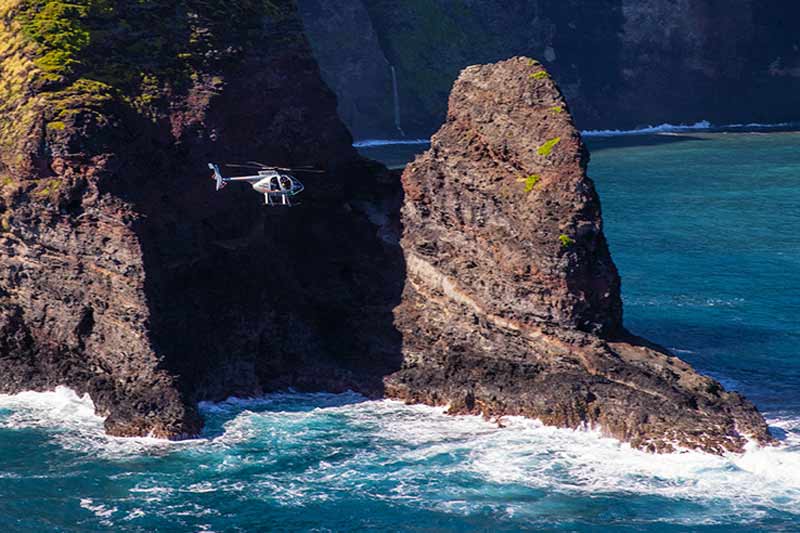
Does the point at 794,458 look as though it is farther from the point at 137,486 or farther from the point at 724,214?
the point at 724,214

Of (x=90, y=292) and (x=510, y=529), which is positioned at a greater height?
(x=90, y=292)

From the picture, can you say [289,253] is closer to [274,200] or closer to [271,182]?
[274,200]

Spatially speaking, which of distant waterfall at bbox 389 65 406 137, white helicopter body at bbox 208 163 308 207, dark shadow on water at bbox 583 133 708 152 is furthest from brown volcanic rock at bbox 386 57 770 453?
distant waterfall at bbox 389 65 406 137

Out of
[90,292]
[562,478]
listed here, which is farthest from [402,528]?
[90,292]

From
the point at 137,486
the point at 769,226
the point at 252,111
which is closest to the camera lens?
the point at 137,486

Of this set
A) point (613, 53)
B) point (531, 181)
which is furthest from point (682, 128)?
→ point (531, 181)

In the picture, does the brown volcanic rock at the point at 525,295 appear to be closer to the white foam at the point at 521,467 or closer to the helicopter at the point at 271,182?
the white foam at the point at 521,467

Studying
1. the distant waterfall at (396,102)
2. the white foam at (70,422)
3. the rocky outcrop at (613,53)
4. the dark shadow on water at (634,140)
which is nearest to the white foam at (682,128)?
the rocky outcrop at (613,53)
